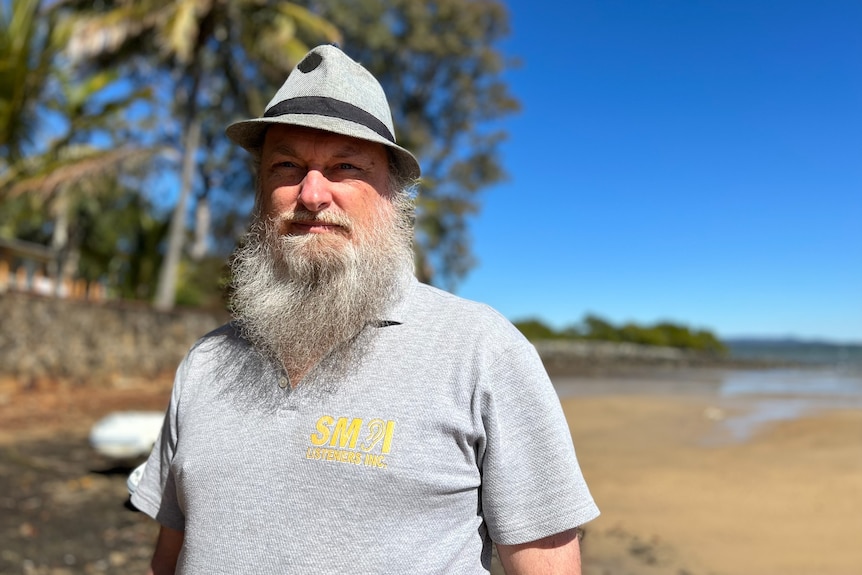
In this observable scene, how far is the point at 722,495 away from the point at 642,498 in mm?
703

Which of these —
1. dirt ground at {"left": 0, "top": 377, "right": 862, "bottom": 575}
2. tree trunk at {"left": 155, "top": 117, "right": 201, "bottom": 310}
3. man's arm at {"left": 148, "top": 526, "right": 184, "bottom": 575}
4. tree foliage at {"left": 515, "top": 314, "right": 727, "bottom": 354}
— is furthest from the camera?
tree foliage at {"left": 515, "top": 314, "right": 727, "bottom": 354}

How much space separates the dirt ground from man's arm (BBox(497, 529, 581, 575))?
312 cm

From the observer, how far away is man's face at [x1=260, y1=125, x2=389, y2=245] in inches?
57.7

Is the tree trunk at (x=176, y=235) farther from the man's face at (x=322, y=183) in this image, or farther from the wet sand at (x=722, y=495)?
the man's face at (x=322, y=183)

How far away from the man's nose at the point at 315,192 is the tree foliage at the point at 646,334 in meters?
36.6

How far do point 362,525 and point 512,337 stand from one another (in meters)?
0.44

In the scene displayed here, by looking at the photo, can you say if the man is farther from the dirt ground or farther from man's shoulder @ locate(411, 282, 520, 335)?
the dirt ground

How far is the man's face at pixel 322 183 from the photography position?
4.81 ft

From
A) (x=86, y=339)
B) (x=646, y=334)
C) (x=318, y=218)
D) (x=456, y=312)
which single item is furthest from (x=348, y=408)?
(x=646, y=334)

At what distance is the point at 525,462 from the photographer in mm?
1253

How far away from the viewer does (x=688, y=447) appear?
823cm

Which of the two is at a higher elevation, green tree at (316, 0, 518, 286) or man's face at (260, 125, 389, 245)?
green tree at (316, 0, 518, 286)

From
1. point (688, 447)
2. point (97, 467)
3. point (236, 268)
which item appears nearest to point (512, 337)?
point (236, 268)

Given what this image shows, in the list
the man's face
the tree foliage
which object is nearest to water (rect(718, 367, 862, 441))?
the man's face
